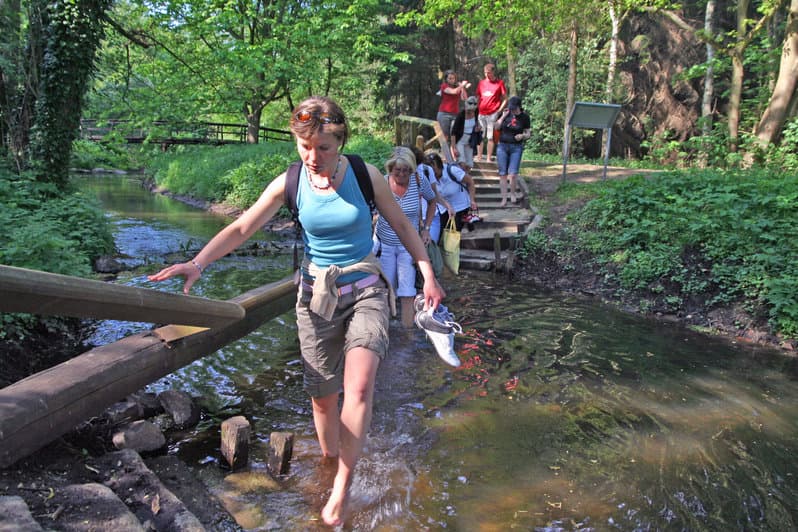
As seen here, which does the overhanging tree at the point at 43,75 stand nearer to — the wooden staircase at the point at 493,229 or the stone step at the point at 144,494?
the wooden staircase at the point at 493,229

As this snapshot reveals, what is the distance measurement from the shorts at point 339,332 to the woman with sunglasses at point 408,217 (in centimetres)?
281

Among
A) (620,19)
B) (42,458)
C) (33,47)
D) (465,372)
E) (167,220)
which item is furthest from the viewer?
(620,19)

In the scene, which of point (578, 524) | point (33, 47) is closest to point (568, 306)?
point (578, 524)

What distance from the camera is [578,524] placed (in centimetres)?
340

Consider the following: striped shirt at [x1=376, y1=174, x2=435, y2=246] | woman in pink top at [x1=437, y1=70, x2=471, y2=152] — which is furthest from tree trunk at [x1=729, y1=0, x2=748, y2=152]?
striped shirt at [x1=376, y1=174, x2=435, y2=246]

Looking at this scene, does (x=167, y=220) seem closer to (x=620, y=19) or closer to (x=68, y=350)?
(x=68, y=350)

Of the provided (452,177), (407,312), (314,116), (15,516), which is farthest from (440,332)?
(452,177)

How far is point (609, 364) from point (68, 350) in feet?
18.2

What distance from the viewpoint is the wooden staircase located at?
10906mm

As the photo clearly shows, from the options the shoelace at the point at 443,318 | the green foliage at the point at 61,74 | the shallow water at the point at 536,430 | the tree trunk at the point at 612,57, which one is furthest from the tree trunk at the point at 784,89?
the green foliage at the point at 61,74

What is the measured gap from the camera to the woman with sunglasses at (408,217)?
5.98 m

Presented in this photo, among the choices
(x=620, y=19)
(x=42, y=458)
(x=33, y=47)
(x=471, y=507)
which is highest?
(x=620, y=19)

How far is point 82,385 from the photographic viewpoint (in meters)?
3.29

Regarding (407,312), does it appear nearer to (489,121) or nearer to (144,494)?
(144,494)
